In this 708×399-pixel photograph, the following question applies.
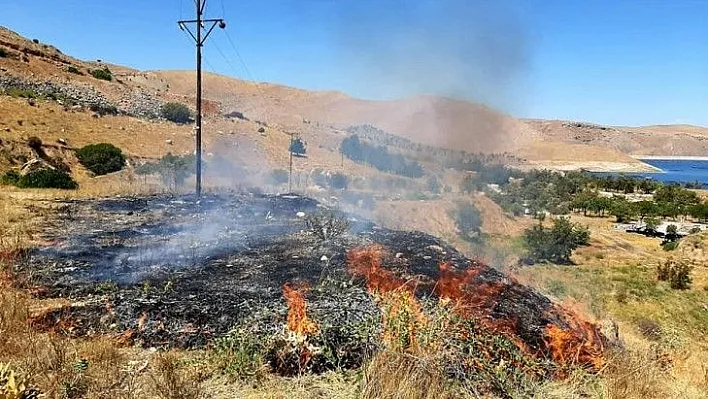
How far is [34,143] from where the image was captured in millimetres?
22109

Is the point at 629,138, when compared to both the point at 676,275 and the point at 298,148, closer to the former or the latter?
the point at 298,148

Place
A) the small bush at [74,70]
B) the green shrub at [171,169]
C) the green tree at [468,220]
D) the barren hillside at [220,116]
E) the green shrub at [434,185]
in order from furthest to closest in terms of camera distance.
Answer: the small bush at [74,70] < the green shrub at [434,185] < the barren hillside at [220,116] < the green shrub at [171,169] < the green tree at [468,220]

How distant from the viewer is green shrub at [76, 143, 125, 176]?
22469mm

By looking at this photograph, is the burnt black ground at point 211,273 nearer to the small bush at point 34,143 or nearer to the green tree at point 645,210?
the small bush at point 34,143

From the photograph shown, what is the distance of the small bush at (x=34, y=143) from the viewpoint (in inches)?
865

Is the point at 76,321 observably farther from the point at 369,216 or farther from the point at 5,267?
the point at 369,216

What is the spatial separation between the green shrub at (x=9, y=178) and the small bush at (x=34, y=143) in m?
4.10

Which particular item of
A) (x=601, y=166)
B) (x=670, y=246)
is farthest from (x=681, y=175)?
→ (x=670, y=246)

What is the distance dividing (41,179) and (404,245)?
13.2 metres

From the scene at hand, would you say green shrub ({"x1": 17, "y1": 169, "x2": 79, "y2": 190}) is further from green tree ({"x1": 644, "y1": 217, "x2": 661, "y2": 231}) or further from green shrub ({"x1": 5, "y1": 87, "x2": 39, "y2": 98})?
green tree ({"x1": 644, "y1": 217, "x2": 661, "y2": 231})

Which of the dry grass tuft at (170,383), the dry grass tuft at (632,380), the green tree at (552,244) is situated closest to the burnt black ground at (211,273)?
the dry grass tuft at (170,383)

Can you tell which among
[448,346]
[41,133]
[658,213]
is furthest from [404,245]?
[658,213]

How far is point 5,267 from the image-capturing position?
699 centimetres

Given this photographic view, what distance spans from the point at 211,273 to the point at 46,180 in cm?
1248
